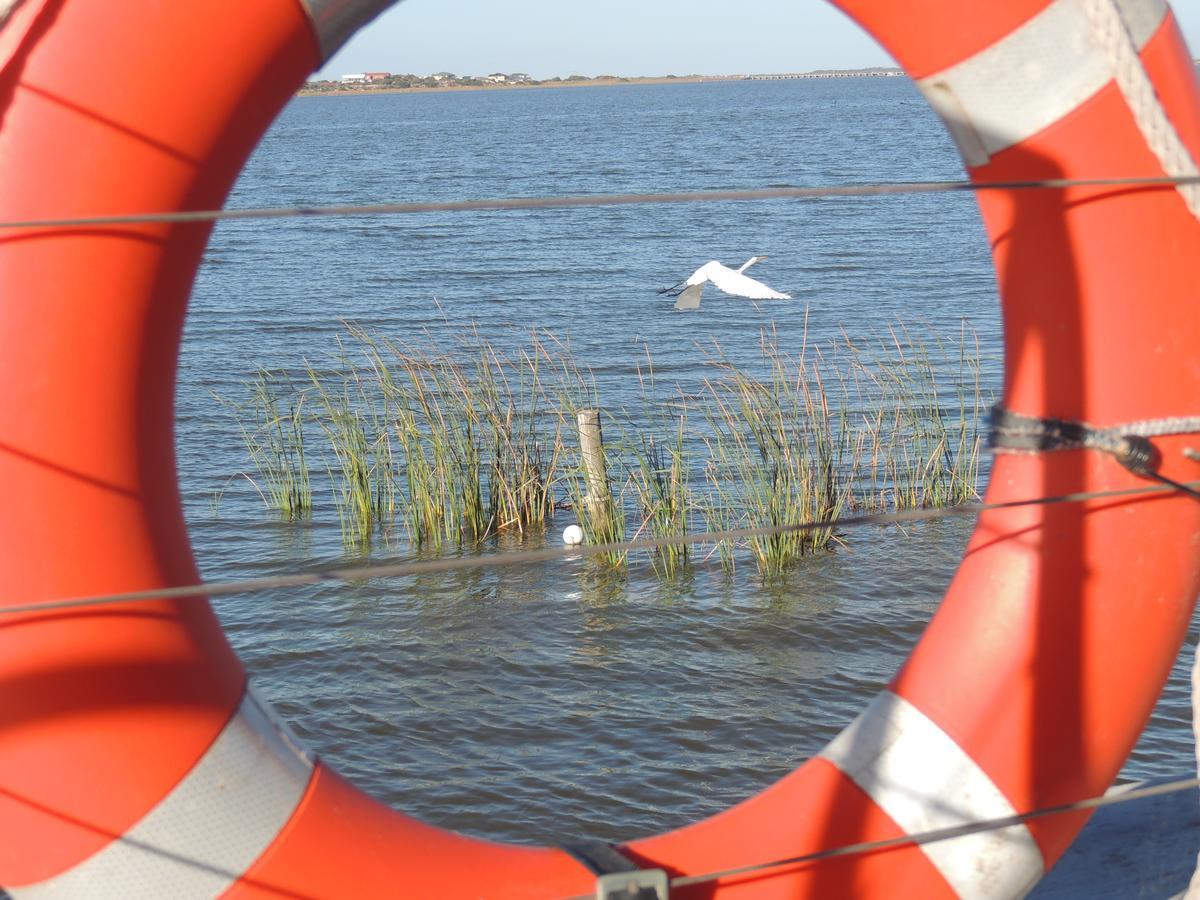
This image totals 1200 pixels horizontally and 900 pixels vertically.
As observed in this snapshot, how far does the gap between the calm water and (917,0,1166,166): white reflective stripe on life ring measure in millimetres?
2295

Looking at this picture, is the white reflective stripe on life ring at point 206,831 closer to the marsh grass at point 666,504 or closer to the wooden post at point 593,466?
the marsh grass at point 666,504

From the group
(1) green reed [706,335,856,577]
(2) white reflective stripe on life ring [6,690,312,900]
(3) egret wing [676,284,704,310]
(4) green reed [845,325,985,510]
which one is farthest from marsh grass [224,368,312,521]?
(2) white reflective stripe on life ring [6,690,312,900]

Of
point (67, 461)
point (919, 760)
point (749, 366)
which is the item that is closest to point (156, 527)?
point (67, 461)

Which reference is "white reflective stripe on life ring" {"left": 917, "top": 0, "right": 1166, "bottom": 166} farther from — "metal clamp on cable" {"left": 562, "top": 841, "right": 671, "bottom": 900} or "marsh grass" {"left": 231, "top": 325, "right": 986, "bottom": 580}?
"marsh grass" {"left": 231, "top": 325, "right": 986, "bottom": 580}

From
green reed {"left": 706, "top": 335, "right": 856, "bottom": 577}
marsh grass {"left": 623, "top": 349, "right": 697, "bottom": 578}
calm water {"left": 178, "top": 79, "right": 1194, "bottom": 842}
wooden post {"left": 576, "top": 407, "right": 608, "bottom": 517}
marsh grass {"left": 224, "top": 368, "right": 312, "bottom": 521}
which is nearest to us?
calm water {"left": 178, "top": 79, "right": 1194, "bottom": 842}

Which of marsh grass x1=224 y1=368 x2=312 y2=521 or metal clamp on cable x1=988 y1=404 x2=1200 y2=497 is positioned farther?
marsh grass x1=224 y1=368 x2=312 y2=521

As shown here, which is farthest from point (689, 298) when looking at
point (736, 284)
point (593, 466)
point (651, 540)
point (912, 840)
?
point (651, 540)

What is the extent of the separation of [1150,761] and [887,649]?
1.02 meters

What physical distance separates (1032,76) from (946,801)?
81 cm

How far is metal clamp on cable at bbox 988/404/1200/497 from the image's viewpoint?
1627mm

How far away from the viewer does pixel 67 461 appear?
1.47m

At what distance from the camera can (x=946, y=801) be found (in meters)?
1.68

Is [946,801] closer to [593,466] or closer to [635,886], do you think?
[635,886]

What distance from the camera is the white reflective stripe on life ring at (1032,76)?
5.28 feet
